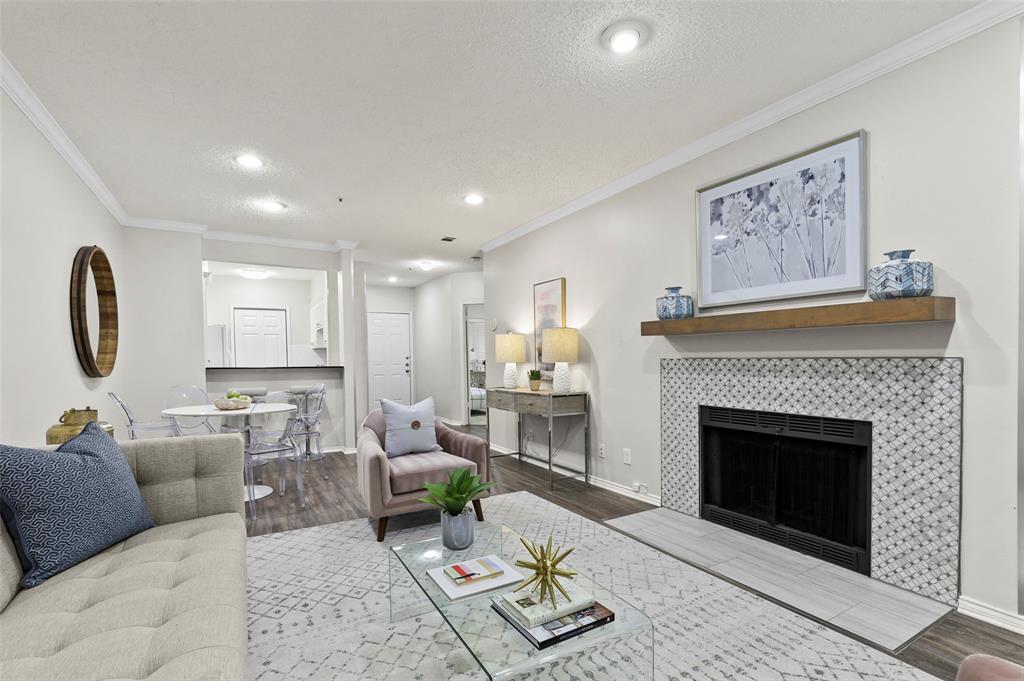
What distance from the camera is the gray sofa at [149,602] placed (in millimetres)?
1145

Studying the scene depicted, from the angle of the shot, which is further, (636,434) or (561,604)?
(636,434)

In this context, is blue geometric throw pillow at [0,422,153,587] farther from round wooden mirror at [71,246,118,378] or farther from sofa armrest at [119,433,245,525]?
round wooden mirror at [71,246,118,378]

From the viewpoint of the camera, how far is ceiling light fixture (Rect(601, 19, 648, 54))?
2.15 meters

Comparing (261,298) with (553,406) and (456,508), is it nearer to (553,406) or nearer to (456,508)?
(553,406)

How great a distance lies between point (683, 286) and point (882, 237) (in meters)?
1.24

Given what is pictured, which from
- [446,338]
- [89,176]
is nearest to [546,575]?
[89,176]

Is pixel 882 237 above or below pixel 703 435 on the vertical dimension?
above

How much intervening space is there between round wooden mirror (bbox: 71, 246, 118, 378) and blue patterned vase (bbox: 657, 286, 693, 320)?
4105 millimetres

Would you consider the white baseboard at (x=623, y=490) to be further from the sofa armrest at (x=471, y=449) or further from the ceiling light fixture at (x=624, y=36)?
the ceiling light fixture at (x=624, y=36)

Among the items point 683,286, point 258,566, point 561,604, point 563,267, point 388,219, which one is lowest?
point 258,566

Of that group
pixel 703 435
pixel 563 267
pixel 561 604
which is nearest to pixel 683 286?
pixel 703 435

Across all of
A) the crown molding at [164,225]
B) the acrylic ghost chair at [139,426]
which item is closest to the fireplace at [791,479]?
the acrylic ghost chair at [139,426]

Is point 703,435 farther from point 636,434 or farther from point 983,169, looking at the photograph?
point 983,169

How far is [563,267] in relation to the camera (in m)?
4.79
